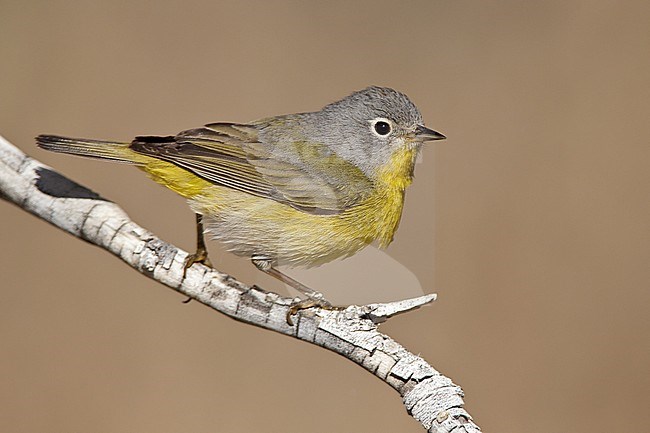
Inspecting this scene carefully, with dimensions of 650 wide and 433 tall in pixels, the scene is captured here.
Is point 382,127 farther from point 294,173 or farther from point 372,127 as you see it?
point 294,173

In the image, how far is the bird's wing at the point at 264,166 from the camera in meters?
3.28

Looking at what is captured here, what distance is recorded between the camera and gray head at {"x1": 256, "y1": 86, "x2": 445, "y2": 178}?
132 inches

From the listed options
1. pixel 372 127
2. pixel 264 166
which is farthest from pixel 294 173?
pixel 372 127

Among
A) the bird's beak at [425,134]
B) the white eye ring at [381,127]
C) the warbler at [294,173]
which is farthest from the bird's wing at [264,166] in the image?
the bird's beak at [425,134]

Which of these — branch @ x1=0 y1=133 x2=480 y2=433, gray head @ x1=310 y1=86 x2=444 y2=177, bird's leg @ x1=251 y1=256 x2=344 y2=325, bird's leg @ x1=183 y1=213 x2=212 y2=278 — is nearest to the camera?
branch @ x1=0 y1=133 x2=480 y2=433

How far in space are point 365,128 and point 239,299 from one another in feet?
3.09

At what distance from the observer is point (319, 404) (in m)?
5.05

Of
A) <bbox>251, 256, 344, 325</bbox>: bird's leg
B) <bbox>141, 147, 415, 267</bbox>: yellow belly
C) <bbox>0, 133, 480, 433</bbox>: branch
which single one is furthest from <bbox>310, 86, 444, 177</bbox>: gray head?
<bbox>0, 133, 480, 433</bbox>: branch

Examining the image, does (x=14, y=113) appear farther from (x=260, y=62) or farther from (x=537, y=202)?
(x=537, y=202)

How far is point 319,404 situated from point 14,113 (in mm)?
3099

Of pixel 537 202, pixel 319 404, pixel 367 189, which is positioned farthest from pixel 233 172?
pixel 537 202

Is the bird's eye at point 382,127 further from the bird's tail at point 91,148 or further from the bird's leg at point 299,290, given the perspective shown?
the bird's tail at point 91,148

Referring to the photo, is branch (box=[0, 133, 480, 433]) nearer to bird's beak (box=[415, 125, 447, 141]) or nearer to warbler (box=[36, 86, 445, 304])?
warbler (box=[36, 86, 445, 304])

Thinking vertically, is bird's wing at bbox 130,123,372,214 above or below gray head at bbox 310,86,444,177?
below
